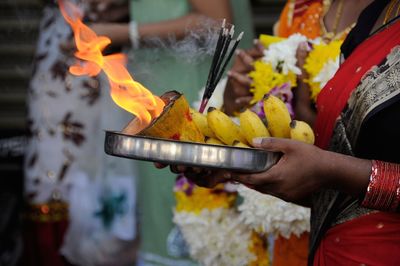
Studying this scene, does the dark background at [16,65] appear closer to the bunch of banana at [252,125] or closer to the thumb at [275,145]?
the bunch of banana at [252,125]

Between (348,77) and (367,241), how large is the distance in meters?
0.44

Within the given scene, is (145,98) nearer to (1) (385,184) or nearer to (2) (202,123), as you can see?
(2) (202,123)

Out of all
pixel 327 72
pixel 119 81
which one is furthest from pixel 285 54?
pixel 119 81

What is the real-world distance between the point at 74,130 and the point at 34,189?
0.42 meters

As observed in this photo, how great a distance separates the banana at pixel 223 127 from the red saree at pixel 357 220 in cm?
30

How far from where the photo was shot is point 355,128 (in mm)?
1784

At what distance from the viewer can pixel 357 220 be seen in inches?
71.0

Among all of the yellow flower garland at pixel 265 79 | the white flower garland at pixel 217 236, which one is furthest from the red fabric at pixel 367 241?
the white flower garland at pixel 217 236

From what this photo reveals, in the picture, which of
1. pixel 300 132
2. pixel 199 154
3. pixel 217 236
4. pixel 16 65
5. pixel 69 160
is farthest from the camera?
pixel 16 65

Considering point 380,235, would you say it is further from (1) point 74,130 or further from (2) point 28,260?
(2) point 28,260

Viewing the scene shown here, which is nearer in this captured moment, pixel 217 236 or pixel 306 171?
pixel 306 171

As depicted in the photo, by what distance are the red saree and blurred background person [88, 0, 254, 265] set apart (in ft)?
4.39

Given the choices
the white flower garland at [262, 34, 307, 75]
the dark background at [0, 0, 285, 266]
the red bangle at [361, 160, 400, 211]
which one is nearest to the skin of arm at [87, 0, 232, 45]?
the white flower garland at [262, 34, 307, 75]

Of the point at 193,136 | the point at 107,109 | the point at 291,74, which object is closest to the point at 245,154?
the point at 193,136
